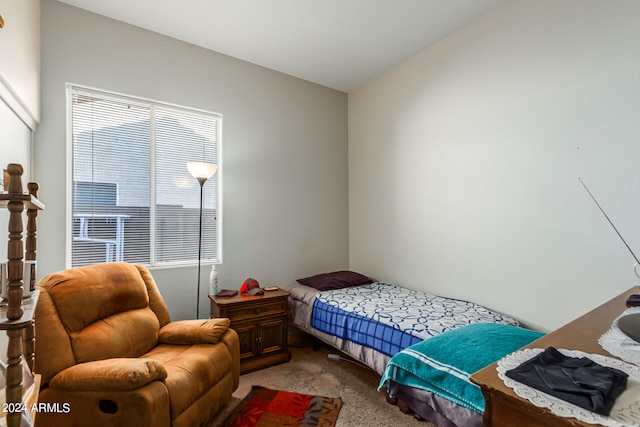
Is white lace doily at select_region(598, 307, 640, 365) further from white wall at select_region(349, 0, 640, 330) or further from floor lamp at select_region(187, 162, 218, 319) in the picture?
floor lamp at select_region(187, 162, 218, 319)

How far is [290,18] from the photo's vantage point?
2.64 meters

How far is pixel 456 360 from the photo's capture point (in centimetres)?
164

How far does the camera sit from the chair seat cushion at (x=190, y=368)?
5.61ft

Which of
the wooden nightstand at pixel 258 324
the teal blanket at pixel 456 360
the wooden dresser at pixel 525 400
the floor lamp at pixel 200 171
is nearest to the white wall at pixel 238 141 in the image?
the floor lamp at pixel 200 171

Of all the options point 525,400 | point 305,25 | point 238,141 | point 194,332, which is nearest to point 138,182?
point 238,141

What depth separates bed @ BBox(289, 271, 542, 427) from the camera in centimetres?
159

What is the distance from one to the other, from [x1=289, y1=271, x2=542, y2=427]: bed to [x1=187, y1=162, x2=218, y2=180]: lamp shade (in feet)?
4.92

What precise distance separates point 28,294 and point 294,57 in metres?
2.93

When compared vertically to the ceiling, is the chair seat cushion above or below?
below

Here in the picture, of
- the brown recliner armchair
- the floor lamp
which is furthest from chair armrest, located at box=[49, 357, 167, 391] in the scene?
the floor lamp

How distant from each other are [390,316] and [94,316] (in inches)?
78.7

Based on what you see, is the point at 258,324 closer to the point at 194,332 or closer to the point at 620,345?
the point at 194,332

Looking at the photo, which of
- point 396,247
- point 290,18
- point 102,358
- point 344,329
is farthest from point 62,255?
point 396,247

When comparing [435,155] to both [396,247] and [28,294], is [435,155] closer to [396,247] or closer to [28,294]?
[396,247]
